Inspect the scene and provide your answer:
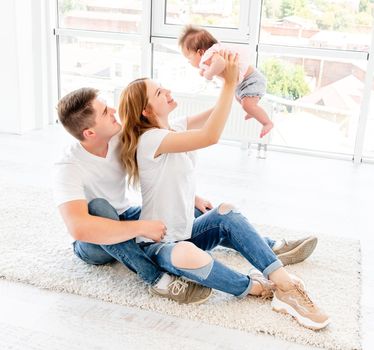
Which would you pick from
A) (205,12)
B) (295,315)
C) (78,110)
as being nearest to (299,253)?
(295,315)

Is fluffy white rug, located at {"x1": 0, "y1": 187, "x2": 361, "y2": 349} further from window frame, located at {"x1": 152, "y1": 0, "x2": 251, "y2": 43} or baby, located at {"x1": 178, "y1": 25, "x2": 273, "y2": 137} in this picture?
window frame, located at {"x1": 152, "y1": 0, "x2": 251, "y2": 43}

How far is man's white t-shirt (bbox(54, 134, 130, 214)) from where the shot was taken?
5.68 feet

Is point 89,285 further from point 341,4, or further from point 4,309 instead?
point 341,4

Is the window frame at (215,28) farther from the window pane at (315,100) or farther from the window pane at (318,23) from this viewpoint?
the window pane at (315,100)

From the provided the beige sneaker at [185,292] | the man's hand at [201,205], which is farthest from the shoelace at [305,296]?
the man's hand at [201,205]

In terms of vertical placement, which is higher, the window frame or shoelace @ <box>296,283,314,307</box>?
the window frame

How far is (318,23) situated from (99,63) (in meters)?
1.84

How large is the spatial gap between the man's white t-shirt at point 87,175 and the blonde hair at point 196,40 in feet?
2.58

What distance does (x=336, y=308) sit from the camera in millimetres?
1802

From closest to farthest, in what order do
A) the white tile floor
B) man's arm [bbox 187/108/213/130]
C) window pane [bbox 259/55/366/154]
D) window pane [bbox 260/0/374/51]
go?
the white tile floor, man's arm [bbox 187/108/213/130], window pane [bbox 260/0/374/51], window pane [bbox 259/55/366/154]

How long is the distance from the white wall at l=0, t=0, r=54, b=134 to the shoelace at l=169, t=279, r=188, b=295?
278 centimetres

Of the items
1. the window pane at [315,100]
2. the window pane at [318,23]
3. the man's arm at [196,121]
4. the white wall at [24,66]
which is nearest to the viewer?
the man's arm at [196,121]

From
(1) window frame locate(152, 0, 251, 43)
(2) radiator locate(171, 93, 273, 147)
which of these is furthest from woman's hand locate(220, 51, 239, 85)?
(1) window frame locate(152, 0, 251, 43)

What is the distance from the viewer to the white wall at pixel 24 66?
3971mm
